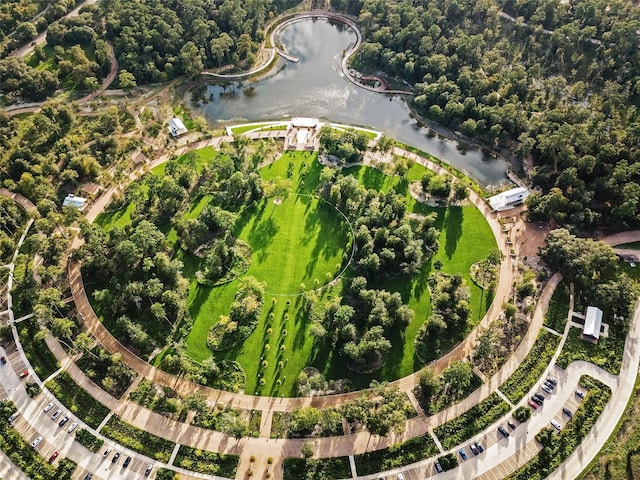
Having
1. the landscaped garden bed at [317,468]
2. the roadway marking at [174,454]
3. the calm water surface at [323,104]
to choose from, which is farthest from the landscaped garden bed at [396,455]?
the calm water surface at [323,104]

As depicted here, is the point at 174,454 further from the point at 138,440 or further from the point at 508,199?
the point at 508,199

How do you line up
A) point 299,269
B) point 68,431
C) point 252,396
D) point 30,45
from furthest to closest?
point 30,45 < point 299,269 < point 252,396 < point 68,431

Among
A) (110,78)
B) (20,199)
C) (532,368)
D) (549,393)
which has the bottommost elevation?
(549,393)

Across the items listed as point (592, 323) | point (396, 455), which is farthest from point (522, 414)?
point (592, 323)

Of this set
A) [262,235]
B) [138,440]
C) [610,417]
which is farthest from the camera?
[262,235]

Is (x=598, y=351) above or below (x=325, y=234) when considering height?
below

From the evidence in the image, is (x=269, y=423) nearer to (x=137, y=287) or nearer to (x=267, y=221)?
(x=137, y=287)

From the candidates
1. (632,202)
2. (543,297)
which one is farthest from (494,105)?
(543,297)
